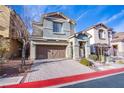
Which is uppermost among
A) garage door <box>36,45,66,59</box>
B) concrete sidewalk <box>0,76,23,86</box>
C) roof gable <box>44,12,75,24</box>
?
roof gable <box>44,12,75,24</box>

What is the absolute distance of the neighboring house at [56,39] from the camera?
15203 millimetres

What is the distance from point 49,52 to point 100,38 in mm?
8400

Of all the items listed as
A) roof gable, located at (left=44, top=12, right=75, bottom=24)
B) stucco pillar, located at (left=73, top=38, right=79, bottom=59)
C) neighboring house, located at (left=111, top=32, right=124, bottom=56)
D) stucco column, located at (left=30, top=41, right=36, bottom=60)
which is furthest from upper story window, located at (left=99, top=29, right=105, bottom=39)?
stucco column, located at (left=30, top=41, right=36, bottom=60)

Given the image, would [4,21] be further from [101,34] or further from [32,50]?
[101,34]

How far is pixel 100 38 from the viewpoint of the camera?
19.5m

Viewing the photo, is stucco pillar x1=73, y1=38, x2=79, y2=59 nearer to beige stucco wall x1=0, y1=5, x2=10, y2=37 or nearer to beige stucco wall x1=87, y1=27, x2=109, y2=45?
beige stucco wall x1=87, y1=27, x2=109, y2=45

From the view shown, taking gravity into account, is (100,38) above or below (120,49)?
above

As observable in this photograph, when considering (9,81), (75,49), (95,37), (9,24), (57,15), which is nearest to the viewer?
(9,81)

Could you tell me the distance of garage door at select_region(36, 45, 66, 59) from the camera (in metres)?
15.3

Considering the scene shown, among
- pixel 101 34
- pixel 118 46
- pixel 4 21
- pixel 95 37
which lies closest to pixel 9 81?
pixel 4 21

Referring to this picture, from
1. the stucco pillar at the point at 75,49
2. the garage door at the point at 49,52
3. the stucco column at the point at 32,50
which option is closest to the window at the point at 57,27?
the garage door at the point at 49,52
